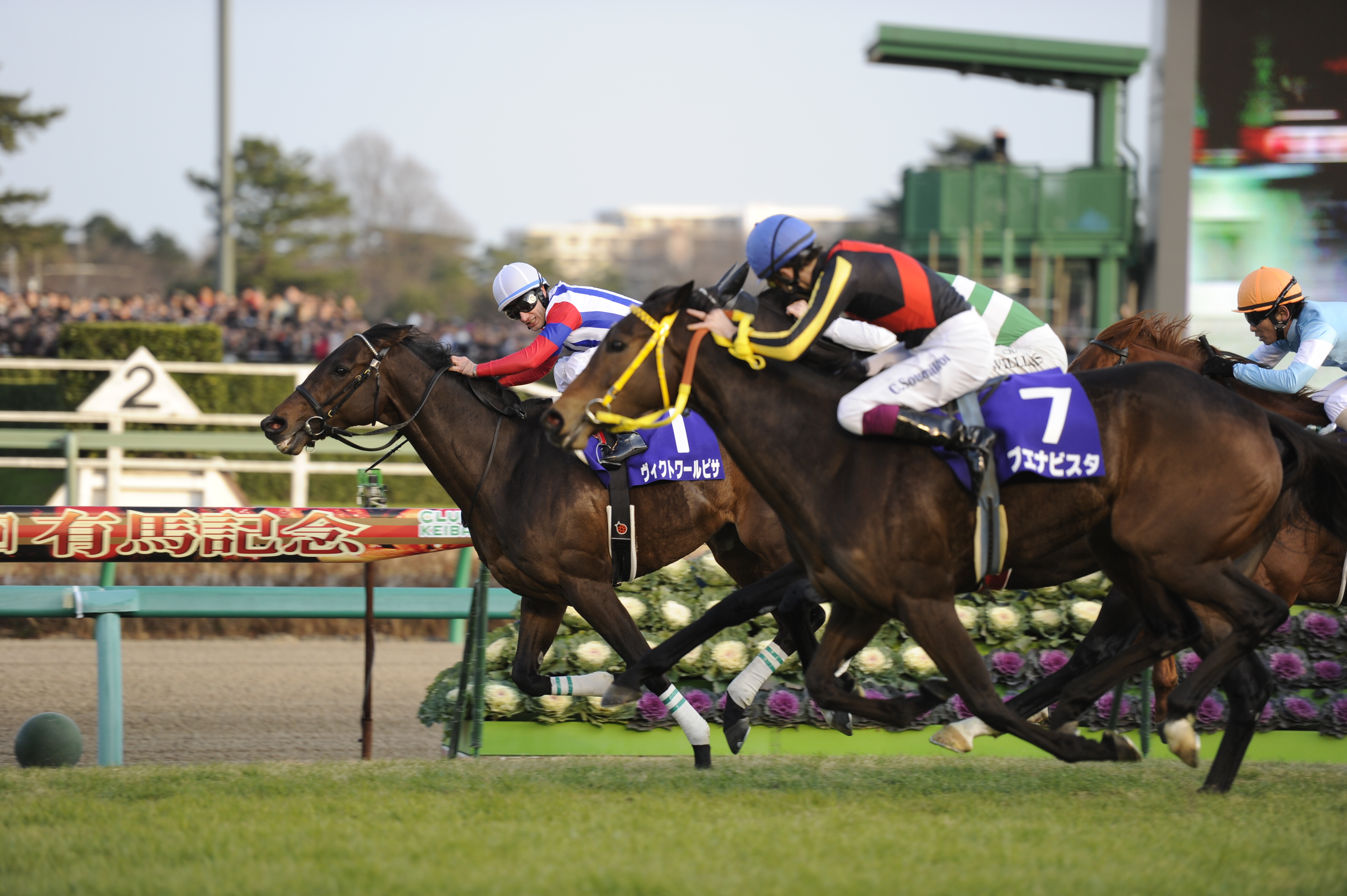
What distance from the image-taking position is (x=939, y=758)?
5.25 metres

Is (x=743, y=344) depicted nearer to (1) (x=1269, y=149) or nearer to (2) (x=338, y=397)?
(2) (x=338, y=397)

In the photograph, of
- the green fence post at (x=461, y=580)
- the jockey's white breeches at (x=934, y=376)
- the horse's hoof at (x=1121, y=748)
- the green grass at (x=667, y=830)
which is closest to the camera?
the green grass at (x=667, y=830)

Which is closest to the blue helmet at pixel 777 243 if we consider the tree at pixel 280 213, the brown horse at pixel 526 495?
the brown horse at pixel 526 495

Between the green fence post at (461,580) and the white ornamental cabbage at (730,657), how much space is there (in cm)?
251

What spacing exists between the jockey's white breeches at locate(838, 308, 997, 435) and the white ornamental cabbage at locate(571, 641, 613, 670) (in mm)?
2098

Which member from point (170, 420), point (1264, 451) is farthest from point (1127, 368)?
point (170, 420)

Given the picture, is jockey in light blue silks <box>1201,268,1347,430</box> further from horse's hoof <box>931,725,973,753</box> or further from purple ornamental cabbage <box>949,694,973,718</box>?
horse's hoof <box>931,725,973,753</box>

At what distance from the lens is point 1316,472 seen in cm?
450

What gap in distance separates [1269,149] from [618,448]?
35.7 ft

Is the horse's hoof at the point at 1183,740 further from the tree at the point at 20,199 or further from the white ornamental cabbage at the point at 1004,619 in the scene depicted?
the tree at the point at 20,199

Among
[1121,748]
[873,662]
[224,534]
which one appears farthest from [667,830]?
[224,534]

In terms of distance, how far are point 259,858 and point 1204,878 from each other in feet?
8.12

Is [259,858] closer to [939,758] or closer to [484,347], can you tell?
[939,758]

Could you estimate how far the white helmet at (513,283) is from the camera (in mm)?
5395
